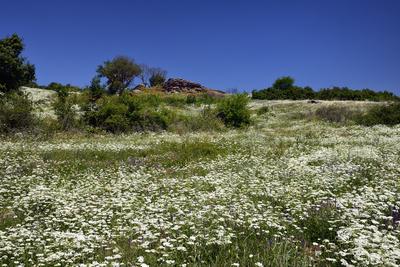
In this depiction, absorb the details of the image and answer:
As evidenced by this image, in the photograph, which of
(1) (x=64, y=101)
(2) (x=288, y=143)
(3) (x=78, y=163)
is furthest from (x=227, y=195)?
(1) (x=64, y=101)

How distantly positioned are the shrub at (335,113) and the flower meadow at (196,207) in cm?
1699

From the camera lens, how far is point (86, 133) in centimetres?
2627

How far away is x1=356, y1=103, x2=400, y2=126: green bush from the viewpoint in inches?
1187

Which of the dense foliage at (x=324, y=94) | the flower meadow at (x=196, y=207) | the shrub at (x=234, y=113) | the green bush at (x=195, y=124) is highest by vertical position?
the dense foliage at (x=324, y=94)

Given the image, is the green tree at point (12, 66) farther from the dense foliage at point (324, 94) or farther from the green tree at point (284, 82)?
the green tree at point (284, 82)

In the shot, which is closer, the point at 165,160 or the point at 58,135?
the point at 165,160

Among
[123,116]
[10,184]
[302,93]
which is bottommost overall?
[10,184]

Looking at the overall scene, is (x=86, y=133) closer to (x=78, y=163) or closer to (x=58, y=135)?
(x=58, y=135)

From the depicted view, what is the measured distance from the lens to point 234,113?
116 feet

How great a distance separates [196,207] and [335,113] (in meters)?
32.7

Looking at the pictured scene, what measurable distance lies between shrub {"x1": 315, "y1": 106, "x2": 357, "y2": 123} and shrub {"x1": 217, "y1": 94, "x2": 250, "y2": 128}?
7594mm

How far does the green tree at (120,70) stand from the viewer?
7144 cm

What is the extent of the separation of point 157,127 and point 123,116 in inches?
106

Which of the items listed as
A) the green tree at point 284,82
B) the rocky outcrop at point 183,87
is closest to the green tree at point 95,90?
the rocky outcrop at point 183,87
